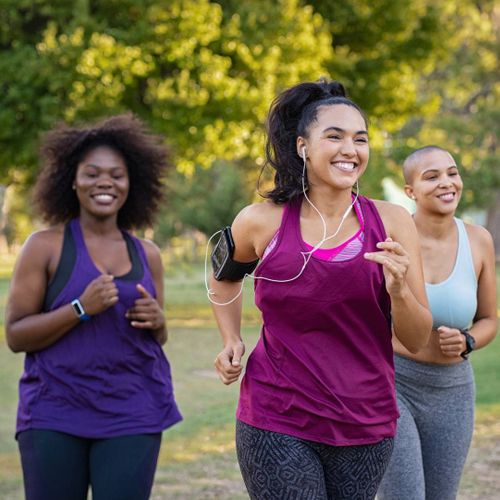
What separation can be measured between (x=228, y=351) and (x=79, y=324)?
978 millimetres

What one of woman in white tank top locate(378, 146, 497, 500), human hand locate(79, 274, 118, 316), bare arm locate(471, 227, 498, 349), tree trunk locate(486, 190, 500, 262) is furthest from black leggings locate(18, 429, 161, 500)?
tree trunk locate(486, 190, 500, 262)

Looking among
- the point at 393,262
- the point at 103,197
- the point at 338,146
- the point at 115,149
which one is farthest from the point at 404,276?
the point at 115,149

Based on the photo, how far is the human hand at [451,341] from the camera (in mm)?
4418

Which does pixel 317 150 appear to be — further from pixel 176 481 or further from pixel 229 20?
pixel 229 20

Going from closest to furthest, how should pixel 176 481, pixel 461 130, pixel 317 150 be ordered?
pixel 317 150 → pixel 176 481 → pixel 461 130

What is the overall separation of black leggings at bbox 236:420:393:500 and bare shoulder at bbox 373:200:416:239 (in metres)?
0.69

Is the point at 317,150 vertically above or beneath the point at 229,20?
beneath

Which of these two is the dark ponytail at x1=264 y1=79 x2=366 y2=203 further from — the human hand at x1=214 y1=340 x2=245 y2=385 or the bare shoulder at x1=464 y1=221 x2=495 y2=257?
the bare shoulder at x1=464 y1=221 x2=495 y2=257

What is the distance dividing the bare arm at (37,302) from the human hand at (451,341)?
1.36 meters

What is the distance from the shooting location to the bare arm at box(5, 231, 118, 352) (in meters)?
4.35

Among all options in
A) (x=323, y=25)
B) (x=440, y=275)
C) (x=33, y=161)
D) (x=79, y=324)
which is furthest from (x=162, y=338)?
(x=323, y=25)

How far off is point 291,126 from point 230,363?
85cm

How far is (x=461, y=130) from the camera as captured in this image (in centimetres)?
4028

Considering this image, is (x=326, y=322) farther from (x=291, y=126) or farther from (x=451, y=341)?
(x=451, y=341)
